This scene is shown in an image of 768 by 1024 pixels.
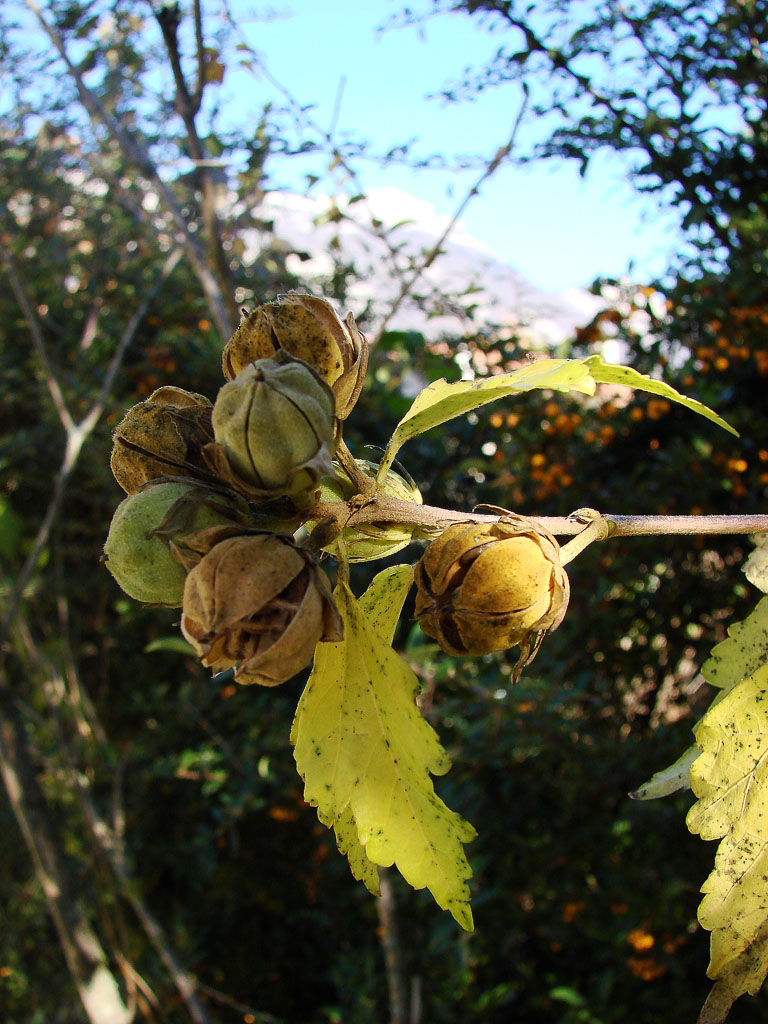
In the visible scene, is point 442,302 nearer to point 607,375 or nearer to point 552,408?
point 552,408

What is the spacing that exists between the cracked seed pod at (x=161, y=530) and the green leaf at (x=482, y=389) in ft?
0.54

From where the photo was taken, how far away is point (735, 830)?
821 mm

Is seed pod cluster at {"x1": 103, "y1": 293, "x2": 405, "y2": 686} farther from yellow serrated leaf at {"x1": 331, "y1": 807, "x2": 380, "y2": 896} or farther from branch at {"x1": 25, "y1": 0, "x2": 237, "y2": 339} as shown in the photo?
branch at {"x1": 25, "y1": 0, "x2": 237, "y2": 339}

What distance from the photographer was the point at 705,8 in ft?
8.23

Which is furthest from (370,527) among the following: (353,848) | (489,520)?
(353,848)

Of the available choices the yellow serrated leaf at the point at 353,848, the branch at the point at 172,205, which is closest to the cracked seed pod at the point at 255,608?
the yellow serrated leaf at the point at 353,848

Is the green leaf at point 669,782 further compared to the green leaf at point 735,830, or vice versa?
the green leaf at point 669,782

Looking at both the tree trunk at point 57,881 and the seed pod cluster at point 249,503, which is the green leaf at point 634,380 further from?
the tree trunk at point 57,881

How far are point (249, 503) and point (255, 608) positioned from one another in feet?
0.42

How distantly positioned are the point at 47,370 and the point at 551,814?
2.24 metres

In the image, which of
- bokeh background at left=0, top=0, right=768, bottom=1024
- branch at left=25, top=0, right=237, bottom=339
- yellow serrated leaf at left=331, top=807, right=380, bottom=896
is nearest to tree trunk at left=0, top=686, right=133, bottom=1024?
bokeh background at left=0, top=0, right=768, bottom=1024

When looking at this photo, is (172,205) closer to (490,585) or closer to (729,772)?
(490,585)

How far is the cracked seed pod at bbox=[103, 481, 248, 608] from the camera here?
69cm

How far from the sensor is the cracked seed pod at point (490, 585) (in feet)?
2.38
